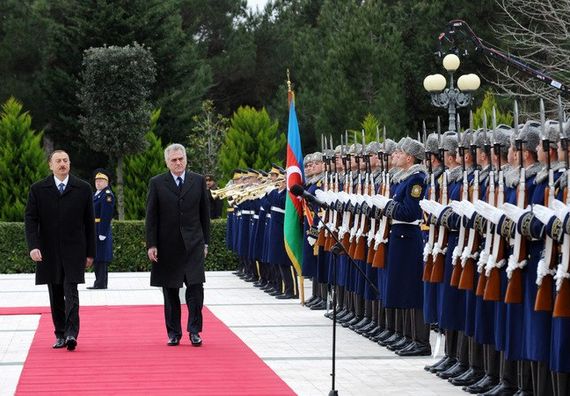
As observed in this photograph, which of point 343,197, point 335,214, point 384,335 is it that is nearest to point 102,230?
point 335,214

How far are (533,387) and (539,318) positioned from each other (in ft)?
2.38

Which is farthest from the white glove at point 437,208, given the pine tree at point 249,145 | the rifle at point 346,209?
the pine tree at point 249,145

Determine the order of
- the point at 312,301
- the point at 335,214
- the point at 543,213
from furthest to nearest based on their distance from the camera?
1. the point at 312,301
2. the point at 335,214
3. the point at 543,213

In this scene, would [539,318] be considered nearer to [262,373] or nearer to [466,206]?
[466,206]

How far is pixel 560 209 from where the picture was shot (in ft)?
26.6

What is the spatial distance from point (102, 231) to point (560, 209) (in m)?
14.4

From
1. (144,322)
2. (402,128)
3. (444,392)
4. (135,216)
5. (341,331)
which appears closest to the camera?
(444,392)

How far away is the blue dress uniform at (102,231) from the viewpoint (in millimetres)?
21719

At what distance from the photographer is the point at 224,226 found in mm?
27297

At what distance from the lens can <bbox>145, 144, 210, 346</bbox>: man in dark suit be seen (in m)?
13.0

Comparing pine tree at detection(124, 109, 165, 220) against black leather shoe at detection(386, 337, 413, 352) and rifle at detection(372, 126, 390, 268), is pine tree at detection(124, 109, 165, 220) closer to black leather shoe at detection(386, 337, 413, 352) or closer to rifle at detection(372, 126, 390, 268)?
rifle at detection(372, 126, 390, 268)

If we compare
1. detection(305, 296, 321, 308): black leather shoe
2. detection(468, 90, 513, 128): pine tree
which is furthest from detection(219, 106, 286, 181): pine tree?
detection(305, 296, 321, 308): black leather shoe

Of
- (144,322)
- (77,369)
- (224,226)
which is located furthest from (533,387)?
(224,226)

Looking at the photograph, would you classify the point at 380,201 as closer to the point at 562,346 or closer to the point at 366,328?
the point at 366,328
